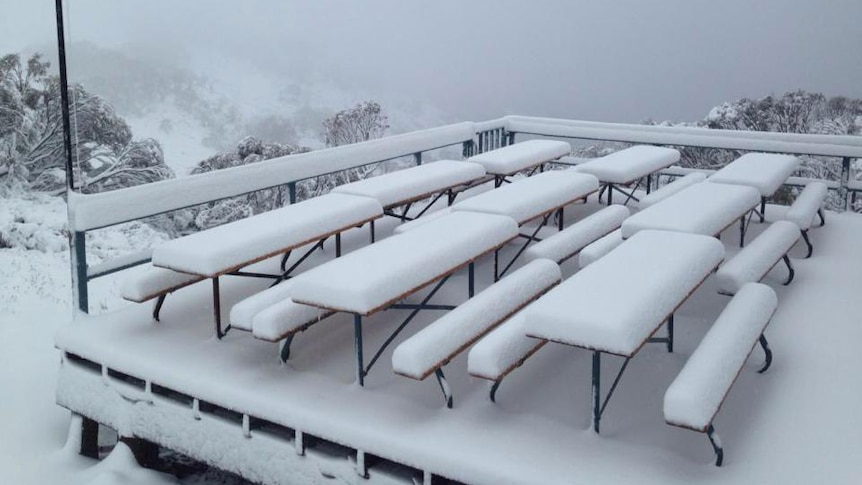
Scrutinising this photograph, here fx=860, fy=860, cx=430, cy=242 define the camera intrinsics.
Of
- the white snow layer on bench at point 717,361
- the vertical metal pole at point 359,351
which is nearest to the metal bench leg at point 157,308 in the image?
the vertical metal pole at point 359,351

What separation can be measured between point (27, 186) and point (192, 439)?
11.6 metres

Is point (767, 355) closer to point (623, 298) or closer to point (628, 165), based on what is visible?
point (623, 298)

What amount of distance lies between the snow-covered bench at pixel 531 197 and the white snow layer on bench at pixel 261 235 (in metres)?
0.58

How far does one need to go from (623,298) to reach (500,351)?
0.46 m

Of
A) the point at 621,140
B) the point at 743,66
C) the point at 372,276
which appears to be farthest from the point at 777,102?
the point at 372,276

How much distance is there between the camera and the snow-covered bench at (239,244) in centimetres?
360

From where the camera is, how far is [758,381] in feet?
11.2

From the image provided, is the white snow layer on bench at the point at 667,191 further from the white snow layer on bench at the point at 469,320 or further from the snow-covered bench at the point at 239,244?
the snow-covered bench at the point at 239,244

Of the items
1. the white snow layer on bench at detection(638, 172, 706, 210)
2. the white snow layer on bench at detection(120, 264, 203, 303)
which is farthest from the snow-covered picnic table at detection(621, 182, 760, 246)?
the white snow layer on bench at detection(120, 264, 203, 303)

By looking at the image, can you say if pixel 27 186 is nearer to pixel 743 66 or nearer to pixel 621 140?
pixel 621 140

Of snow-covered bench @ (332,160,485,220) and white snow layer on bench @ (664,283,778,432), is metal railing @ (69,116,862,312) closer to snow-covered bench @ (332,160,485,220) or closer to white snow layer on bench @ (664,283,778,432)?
snow-covered bench @ (332,160,485,220)

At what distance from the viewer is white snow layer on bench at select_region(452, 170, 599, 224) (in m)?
4.44

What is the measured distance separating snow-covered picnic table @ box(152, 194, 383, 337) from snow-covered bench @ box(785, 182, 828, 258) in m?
2.53

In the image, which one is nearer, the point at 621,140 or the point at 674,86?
the point at 621,140
